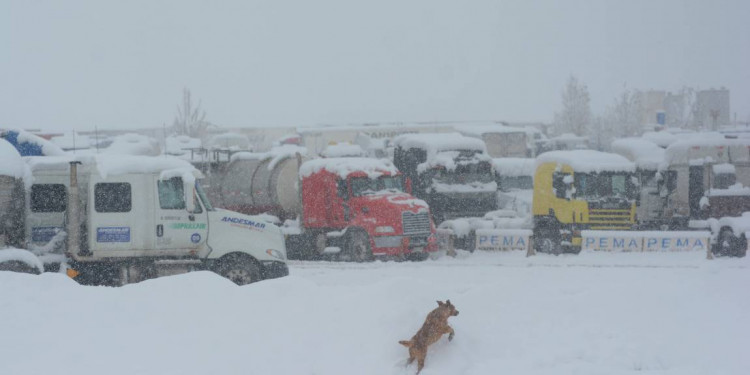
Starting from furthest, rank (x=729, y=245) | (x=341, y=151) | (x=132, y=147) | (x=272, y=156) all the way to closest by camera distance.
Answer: (x=132, y=147)
(x=341, y=151)
(x=272, y=156)
(x=729, y=245)

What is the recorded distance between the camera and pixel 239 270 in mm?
16109

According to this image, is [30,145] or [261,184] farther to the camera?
[261,184]

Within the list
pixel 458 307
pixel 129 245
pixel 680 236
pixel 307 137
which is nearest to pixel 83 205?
pixel 129 245

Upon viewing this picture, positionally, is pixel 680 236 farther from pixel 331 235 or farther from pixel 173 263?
pixel 173 263

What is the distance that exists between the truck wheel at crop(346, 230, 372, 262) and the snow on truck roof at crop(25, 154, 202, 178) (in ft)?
26.2

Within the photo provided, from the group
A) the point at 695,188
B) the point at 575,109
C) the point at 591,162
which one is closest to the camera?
the point at 591,162

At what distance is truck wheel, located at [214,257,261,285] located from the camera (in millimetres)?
16000

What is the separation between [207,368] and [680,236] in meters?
17.0

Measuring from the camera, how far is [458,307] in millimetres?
11039

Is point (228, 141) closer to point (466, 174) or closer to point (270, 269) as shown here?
point (466, 174)

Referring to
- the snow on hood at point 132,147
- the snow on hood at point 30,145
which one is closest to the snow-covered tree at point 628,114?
the snow on hood at point 132,147

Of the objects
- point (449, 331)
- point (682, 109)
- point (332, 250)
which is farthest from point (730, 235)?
point (682, 109)

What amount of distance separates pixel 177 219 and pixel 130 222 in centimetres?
84

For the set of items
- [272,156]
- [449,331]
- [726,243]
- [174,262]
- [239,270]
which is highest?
[272,156]
